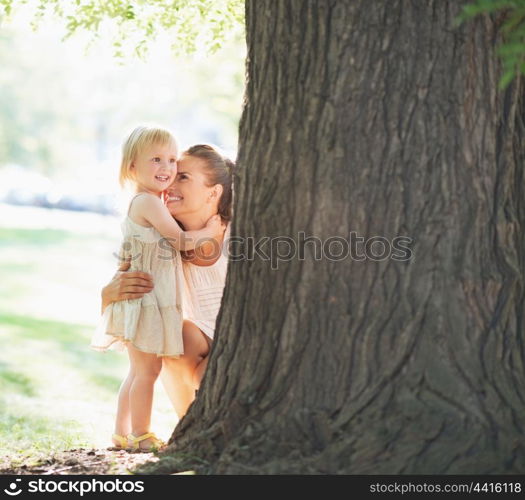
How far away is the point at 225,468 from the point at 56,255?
1973 centimetres

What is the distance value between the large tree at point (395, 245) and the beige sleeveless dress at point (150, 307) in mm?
1177

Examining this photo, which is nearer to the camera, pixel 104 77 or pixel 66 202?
pixel 66 202

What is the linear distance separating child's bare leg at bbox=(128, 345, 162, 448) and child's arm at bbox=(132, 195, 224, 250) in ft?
2.04

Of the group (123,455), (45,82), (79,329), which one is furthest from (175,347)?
(45,82)

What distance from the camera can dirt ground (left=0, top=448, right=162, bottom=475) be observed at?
3.55 m

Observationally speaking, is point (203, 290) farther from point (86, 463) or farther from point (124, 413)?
point (86, 463)

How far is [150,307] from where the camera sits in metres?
4.41

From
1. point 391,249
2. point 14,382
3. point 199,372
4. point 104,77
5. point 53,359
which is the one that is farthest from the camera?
point 104,77

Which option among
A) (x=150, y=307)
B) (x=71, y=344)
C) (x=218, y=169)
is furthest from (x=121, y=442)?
(x=71, y=344)

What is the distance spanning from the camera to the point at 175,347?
441 cm

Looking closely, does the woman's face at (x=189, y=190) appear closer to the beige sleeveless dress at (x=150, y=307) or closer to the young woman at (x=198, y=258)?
the young woman at (x=198, y=258)

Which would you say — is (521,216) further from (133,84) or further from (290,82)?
(133,84)

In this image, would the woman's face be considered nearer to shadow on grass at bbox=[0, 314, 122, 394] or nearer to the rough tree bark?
the rough tree bark

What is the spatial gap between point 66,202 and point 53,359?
90.6 ft
